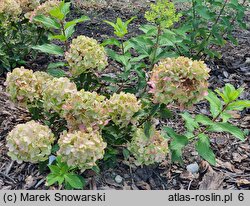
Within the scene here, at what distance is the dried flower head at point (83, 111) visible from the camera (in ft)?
6.95

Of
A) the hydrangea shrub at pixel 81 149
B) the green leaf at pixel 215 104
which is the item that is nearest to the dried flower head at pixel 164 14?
the green leaf at pixel 215 104

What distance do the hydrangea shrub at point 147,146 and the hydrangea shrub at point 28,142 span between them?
1.69 ft

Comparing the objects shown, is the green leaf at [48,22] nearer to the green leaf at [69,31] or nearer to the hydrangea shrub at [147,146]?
the green leaf at [69,31]

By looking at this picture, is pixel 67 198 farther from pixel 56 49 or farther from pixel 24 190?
pixel 56 49

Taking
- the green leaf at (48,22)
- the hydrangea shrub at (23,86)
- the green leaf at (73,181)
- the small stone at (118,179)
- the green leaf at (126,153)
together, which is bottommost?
the small stone at (118,179)

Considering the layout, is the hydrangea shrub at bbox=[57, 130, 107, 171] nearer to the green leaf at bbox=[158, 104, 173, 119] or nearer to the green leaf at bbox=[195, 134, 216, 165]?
the green leaf at bbox=[158, 104, 173, 119]

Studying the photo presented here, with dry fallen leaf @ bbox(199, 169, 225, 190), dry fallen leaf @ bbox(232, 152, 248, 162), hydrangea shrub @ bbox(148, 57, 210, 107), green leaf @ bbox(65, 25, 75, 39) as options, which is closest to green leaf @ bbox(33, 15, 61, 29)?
green leaf @ bbox(65, 25, 75, 39)

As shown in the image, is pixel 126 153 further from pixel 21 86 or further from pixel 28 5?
pixel 28 5

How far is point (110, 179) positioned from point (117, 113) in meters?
0.53

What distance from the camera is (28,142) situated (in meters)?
2.07

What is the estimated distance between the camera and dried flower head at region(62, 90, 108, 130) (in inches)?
83.4

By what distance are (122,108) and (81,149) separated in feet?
1.16

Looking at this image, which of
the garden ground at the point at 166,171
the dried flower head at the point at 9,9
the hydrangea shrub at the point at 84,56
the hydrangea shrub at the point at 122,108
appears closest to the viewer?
the hydrangea shrub at the point at 122,108

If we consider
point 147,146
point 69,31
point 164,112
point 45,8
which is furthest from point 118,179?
point 45,8
